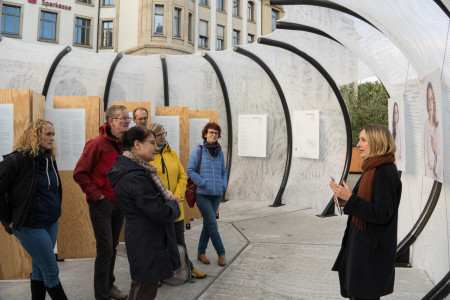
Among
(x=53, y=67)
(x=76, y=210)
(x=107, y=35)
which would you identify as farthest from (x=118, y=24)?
(x=76, y=210)

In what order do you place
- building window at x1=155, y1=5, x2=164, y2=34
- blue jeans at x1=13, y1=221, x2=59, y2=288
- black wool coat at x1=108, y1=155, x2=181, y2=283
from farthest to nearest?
building window at x1=155, y1=5, x2=164, y2=34, blue jeans at x1=13, y1=221, x2=59, y2=288, black wool coat at x1=108, y1=155, x2=181, y2=283

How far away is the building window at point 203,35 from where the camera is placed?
29.6 metres

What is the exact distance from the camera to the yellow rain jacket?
3656 mm

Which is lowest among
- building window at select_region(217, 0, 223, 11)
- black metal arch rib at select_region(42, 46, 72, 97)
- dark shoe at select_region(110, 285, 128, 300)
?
dark shoe at select_region(110, 285, 128, 300)

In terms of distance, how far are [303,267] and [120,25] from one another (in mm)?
26934

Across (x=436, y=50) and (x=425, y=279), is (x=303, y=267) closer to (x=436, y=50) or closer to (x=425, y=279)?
(x=425, y=279)

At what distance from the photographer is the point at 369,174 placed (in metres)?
2.28

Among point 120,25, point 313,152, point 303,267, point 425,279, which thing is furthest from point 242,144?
point 120,25

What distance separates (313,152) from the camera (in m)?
7.85

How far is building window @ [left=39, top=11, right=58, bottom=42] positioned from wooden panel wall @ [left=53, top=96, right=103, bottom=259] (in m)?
24.7

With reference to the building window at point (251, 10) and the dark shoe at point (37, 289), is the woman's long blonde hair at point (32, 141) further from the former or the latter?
the building window at point (251, 10)

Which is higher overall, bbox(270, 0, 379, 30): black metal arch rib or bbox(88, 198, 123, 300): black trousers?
bbox(270, 0, 379, 30): black metal arch rib

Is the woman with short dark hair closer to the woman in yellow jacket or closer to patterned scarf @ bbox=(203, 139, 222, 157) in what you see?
the woman in yellow jacket

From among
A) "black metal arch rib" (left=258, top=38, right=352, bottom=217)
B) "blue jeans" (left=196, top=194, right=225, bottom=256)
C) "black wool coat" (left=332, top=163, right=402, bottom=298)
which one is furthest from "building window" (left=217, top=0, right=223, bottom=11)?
"black wool coat" (left=332, top=163, right=402, bottom=298)
